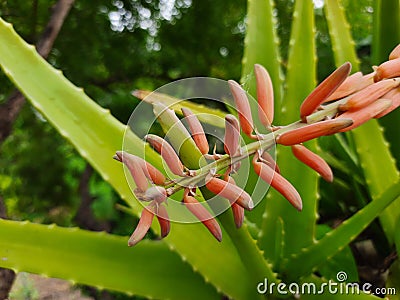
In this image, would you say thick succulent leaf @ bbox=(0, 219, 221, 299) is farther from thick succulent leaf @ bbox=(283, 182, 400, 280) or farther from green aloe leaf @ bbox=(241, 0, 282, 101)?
green aloe leaf @ bbox=(241, 0, 282, 101)

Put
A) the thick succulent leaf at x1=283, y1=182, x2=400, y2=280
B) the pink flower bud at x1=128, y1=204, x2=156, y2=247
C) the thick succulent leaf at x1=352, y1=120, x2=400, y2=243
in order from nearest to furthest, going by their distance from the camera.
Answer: the pink flower bud at x1=128, y1=204, x2=156, y2=247 < the thick succulent leaf at x1=283, y1=182, x2=400, y2=280 < the thick succulent leaf at x1=352, y1=120, x2=400, y2=243

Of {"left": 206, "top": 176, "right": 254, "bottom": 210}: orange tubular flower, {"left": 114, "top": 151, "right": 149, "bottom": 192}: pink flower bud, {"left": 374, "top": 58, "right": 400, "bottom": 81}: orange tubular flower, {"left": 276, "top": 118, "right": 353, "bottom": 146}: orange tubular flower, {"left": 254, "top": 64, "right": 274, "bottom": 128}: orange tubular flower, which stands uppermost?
{"left": 374, "top": 58, "right": 400, "bottom": 81}: orange tubular flower

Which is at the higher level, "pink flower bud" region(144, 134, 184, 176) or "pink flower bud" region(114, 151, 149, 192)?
"pink flower bud" region(144, 134, 184, 176)

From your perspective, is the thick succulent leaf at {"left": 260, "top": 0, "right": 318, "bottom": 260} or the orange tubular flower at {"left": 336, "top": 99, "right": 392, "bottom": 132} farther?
the thick succulent leaf at {"left": 260, "top": 0, "right": 318, "bottom": 260}

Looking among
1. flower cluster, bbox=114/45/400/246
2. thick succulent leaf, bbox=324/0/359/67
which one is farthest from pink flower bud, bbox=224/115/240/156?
thick succulent leaf, bbox=324/0/359/67

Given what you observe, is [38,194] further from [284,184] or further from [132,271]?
[284,184]

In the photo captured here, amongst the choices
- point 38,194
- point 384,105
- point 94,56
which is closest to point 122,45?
point 94,56

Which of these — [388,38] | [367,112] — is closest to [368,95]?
[367,112]

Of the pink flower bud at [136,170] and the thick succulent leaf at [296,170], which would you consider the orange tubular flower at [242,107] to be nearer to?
the pink flower bud at [136,170]
